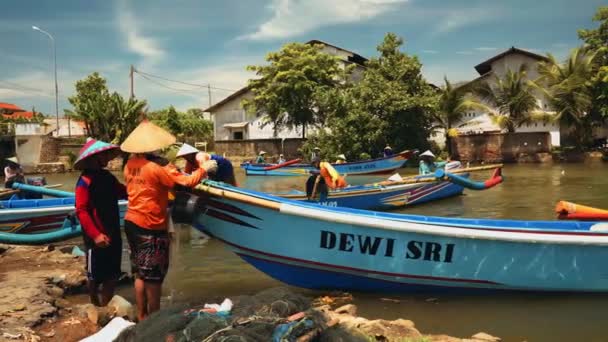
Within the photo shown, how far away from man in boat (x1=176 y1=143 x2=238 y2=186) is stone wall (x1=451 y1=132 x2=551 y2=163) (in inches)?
1023

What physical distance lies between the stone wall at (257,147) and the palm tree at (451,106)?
9.35 m

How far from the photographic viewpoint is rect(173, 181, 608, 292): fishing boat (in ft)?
17.4

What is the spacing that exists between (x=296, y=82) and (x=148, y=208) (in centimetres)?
2790

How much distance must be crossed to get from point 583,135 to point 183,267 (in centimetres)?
2702

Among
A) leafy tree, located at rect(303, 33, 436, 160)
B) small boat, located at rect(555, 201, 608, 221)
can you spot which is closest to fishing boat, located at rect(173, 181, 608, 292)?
small boat, located at rect(555, 201, 608, 221)

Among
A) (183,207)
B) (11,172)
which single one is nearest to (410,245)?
(183,207)

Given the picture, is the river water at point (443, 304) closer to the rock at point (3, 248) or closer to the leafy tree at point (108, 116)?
the rock at point (3, 248)

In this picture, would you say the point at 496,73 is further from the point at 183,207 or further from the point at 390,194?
the point at 183,207

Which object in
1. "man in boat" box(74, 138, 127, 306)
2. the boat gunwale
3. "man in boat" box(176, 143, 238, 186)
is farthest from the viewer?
the boat gunwale

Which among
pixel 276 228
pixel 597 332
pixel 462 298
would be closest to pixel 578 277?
pixel 597 332

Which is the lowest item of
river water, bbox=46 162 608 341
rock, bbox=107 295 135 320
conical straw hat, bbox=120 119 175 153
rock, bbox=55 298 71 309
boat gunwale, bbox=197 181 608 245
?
river water, bbox=46 162 608 341

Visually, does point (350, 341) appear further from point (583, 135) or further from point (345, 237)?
point (583, 135)

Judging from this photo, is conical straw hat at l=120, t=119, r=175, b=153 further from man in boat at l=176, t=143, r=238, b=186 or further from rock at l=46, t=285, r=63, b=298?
rock at l=46, t=285, r=63, b=298

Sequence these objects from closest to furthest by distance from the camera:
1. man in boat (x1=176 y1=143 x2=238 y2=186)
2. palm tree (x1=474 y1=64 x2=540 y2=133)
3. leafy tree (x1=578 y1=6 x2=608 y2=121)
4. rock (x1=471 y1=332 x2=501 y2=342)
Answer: rock (x1=471 y1=332 x2=501 y2=342) → man in boat (x1=176 y1=143 x2=238 y2=186) → leafy tree (x1=578 y1=6 x2=608 y2=121) → palm tree (x1=474 y1=64 x2=540 y2=133)
